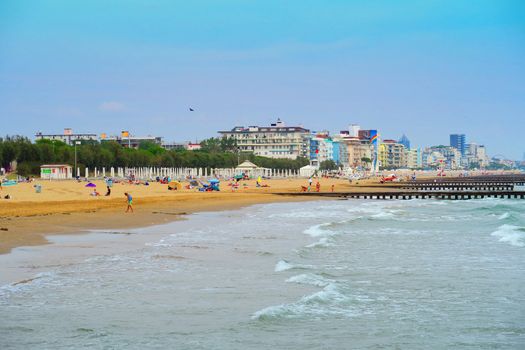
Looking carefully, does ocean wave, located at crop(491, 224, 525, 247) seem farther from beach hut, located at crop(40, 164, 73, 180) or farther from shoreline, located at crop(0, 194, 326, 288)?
beach hut, located at crop(40, 164, 73, 180)

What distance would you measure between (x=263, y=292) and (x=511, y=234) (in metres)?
17.0

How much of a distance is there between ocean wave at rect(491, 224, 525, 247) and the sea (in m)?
0.35

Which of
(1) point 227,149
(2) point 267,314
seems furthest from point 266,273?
(1) point 227,149

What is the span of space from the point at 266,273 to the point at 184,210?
988 inches

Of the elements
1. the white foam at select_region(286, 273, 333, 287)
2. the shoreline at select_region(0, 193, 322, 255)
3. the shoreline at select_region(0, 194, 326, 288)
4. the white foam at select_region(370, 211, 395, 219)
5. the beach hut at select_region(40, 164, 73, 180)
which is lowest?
the white foam at select_region(286, 273, 333, 287)

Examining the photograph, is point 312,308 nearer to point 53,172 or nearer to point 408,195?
point 408,195

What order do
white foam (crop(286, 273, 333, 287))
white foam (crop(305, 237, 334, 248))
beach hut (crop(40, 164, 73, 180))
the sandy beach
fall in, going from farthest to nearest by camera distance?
beach hut (crop(40, 164, 73, 180)) → the sandy beach → white foam (crop(305, 237, 334, 248)) → white foam (crop(286, 273, 333, 287))

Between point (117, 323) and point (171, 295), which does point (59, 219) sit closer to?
point (171, 295)

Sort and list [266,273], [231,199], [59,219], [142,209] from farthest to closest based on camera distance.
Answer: [231,199], [142,209], [59,219], [266,273]

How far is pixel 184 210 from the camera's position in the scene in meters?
42.3

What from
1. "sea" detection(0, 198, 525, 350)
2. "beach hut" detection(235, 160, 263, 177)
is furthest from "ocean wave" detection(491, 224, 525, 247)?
"beach hut" detection(235, 160, 263, 177)

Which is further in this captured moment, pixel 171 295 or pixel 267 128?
pixel 267 128

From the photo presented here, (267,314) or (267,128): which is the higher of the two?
(267,128)

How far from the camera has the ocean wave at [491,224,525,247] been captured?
26.2 m
